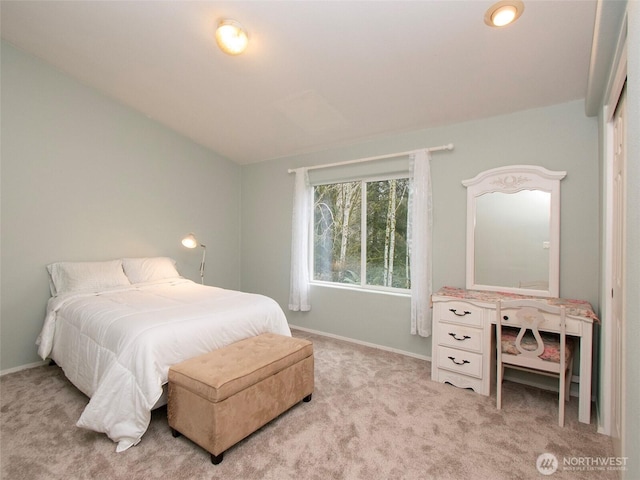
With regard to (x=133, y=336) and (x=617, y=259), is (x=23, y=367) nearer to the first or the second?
(x=133, y=336)

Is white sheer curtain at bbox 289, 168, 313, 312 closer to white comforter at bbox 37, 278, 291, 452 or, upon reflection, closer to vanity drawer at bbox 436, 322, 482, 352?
white comforter at bbox 37, 278, 291, 452

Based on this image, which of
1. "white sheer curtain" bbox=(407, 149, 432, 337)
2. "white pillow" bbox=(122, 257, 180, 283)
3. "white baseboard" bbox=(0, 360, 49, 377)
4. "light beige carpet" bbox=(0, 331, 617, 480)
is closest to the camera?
"light beige carpet" bbox=(0, 331, 617, 480)

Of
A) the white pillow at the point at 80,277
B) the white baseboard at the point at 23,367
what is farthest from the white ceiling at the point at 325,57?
the white baseboard at the point at 23,367

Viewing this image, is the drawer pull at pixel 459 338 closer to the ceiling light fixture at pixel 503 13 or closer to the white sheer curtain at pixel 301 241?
the white sheer curtain at pixel 301 241

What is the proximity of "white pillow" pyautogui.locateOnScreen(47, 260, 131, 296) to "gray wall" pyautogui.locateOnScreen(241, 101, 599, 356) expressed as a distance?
192cm

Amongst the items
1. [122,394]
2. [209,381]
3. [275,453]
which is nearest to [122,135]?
[122,394]

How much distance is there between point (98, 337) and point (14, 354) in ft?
4.87

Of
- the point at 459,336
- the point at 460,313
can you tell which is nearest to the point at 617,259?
the point at 460,313

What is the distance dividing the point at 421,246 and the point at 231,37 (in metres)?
2.34

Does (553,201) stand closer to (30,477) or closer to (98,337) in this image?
(98,337)

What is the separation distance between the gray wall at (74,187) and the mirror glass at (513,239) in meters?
3.45

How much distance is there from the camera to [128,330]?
1925 millimetres

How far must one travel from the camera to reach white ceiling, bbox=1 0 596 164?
1.91m

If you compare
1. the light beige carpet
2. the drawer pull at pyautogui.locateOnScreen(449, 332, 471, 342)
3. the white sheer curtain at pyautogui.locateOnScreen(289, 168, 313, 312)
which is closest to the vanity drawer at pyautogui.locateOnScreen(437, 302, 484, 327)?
the drawer pull at pyautogui.locateOnScreen(449, 332, 471, 342)
